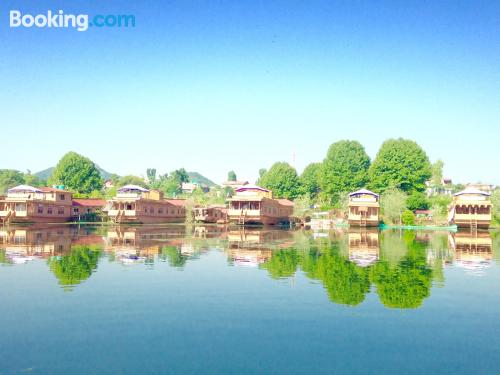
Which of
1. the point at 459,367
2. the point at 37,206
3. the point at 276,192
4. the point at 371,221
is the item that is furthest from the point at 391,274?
the point at 276,192

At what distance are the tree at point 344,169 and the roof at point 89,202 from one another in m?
46.1

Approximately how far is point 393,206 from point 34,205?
5768 cm

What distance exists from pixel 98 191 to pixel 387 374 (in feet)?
305

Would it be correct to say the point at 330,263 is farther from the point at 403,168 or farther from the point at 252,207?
the point at 403,168

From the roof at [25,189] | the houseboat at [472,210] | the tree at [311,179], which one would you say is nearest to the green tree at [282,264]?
the houseboat at [472,210]

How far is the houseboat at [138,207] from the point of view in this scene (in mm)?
69250

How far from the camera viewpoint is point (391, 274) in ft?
61.4

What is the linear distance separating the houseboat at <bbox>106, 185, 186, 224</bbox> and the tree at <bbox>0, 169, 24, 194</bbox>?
204 feet

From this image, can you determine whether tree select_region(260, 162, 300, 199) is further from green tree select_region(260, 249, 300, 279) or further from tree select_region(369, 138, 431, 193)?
green tree select_region(260, 249, 300, 279)

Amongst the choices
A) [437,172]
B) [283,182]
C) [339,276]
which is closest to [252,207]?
[283,182]

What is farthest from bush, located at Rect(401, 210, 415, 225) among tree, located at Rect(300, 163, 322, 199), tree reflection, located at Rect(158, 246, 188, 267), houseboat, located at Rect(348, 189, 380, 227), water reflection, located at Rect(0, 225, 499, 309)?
tree reflection, located at Rect(158, 246, 188, 267)

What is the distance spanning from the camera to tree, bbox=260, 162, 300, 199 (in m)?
99.2

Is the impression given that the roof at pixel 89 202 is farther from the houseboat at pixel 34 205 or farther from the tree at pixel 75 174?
the tree at pixel 75 174

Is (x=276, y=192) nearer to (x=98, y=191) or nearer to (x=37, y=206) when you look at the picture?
(x=98, y=191)
